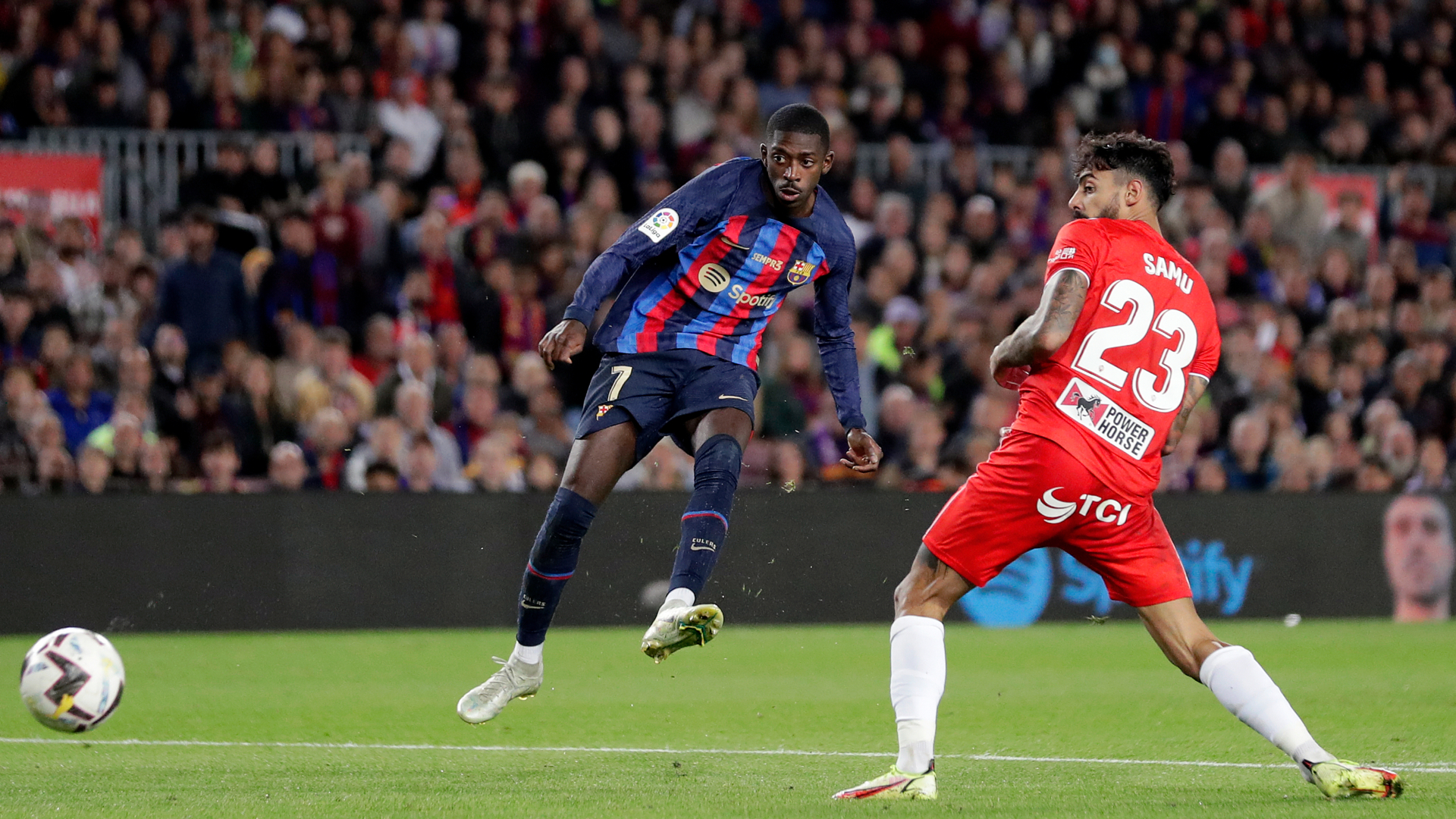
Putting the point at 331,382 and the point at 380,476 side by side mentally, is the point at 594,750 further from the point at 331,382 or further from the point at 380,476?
the point at 331,382

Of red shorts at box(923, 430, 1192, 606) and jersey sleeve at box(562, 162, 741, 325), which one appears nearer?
red shorts at box(923, 430, 1192, 606)

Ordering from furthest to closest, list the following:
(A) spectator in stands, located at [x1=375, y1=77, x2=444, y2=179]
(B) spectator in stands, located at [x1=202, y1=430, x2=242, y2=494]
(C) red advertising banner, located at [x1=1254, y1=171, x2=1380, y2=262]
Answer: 1. (C) red advertising banner, located at [x1=1254, y1=171, x2=1380, y2=262]
2. (A) spectator in stands, located at [x1=375, y1=77, x2=444, y2=179]
3. (B) spectator in stands, located at [x1=202, y1=430, x2=242, y2=494]

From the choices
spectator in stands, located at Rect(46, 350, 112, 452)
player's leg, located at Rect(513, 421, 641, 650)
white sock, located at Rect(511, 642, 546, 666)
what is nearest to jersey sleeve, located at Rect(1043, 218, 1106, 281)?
player's leg, located at Rect(513, 421, 641, 650)

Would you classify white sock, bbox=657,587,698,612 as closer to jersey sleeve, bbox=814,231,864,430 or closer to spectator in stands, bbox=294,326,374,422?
jersey sleeve, bbox=814,231,864,430

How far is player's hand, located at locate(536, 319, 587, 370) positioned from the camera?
6.31 metres

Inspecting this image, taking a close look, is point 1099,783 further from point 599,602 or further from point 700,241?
point 599,602

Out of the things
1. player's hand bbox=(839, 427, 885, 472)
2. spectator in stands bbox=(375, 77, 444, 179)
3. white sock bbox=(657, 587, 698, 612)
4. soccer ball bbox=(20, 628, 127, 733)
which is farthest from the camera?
spectator in stands bbox=(375, 77, 444, 179)

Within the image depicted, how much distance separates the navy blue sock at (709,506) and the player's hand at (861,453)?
1.60 ft

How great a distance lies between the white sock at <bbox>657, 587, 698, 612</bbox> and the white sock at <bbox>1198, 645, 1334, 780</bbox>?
6.27 ft

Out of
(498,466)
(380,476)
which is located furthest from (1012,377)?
(380,476)

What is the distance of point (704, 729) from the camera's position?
7852 millimetres

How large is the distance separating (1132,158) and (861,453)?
71.9 inches

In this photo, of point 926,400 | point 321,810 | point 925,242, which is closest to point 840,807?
point 321,810

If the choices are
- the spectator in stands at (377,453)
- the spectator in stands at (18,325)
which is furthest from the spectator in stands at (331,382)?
the spectator in stands at (18,325)
